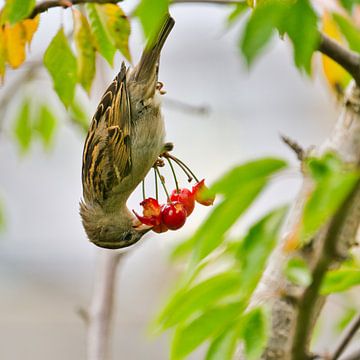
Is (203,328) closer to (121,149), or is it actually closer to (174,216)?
(174,216)

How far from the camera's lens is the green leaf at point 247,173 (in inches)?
75.1

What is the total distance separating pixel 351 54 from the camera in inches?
106

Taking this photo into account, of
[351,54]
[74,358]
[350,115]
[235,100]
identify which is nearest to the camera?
[351,54]

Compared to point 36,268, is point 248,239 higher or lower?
higher

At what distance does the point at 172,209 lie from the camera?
275 centimetres

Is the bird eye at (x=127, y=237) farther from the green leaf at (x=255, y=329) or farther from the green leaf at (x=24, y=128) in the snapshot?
the green leaf at (x=255, y=329)

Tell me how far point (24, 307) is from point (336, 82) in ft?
21.8

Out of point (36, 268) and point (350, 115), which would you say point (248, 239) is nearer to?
point (350, 115)

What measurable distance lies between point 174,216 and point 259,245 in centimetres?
82

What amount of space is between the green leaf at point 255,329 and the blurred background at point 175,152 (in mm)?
6478

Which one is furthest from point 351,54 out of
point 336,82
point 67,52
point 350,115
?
point 67,52

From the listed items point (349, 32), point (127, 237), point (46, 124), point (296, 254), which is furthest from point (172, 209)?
point (46, 124)

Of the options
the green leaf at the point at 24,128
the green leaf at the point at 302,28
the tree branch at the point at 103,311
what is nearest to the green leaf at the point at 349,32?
the green leaf at the point at 302,28

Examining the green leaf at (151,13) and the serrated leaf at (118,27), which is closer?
the green leaf at (151,13)
